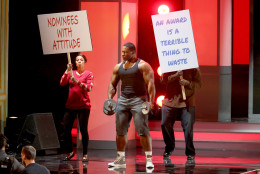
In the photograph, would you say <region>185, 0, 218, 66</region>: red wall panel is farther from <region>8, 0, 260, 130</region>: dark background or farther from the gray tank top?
the gray tank top

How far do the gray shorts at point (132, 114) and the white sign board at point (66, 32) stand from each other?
1459 millimetres

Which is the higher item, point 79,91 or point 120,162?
point 79,91

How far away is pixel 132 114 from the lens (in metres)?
9.05

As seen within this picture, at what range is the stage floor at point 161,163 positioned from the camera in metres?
9.06

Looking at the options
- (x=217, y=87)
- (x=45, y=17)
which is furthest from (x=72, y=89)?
(x=217, y=87)

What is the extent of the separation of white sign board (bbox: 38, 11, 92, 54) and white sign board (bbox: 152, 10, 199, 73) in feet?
4.04

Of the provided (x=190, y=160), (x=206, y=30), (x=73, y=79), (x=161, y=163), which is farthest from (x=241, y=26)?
(x=73, y=79)

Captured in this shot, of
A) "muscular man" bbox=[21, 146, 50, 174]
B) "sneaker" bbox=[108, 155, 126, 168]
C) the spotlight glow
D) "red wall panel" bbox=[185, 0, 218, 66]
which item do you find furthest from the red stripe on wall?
"muscular man" bbox=[21, 146, 50, 174]

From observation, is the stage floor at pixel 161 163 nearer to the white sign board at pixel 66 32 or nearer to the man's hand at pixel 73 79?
the man's hand at pixel 73 79

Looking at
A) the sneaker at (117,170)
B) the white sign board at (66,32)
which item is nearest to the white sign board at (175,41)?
the white sign board at (66,32)

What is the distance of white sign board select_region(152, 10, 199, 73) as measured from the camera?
31.2 feet

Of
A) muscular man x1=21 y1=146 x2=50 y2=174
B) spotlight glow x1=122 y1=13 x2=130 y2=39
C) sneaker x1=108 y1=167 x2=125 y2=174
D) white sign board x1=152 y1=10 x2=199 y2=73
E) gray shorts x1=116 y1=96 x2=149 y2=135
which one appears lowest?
sneaker x1=108 y1=167 x2=125 y2=174

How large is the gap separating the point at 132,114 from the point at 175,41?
4.47ft

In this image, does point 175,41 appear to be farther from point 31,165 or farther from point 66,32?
point 31,165
